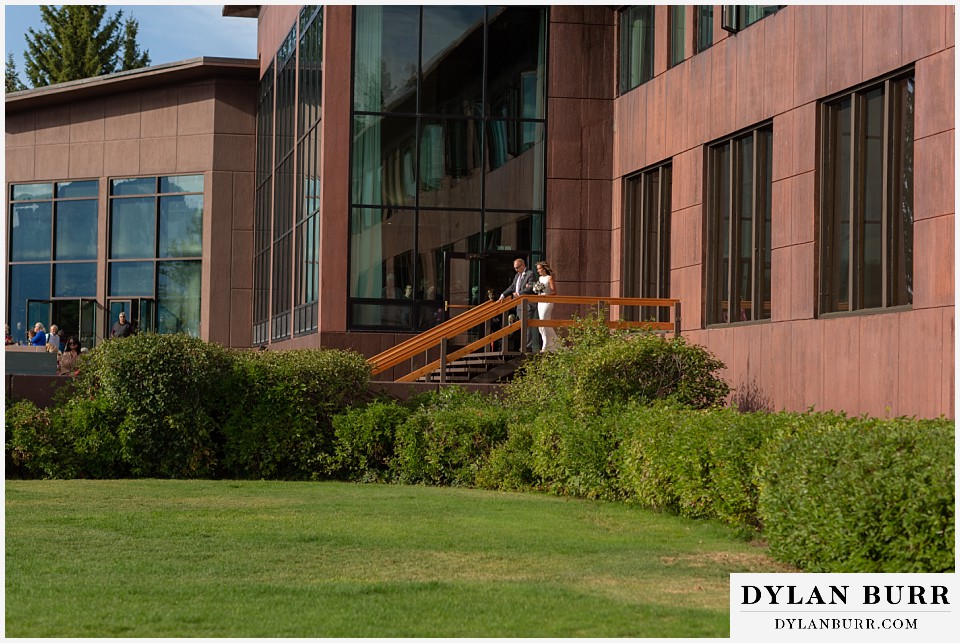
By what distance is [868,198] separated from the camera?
622 inches

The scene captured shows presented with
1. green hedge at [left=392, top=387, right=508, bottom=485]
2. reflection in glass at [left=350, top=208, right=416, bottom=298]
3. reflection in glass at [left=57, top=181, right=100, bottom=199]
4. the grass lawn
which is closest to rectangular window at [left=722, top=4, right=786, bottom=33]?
green hedge at [left=392, top=387, right=508, bottom=485]

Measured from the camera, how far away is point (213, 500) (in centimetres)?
1460

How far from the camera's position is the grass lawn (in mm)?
7762

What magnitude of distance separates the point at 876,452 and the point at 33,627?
579 cm

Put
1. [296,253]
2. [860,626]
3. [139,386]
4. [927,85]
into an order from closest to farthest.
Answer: [860,626] < [927,85] < [139,386] < [296,253]

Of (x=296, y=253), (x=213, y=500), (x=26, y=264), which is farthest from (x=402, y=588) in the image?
(x=26, y=264)

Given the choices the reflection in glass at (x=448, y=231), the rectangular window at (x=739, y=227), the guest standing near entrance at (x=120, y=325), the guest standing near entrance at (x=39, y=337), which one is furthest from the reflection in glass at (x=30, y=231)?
the rectangular window at (x=739, y=227)

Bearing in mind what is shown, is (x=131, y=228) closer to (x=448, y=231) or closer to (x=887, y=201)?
(x=448, y=231)

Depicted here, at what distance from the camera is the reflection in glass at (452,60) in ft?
80.5

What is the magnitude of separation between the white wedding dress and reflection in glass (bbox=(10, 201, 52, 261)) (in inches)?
843

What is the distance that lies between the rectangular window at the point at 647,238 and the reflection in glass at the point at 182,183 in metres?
15.8

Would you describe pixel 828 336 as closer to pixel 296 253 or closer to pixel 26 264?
pixel 296 253

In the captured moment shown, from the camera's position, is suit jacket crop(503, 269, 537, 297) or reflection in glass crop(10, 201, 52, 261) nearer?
suit jacket crop(503, 269, 537, 297)

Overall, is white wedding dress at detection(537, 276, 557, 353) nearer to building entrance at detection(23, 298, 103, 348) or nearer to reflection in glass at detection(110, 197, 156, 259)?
reflection in glass at detection(110, 197, 156, 259)
